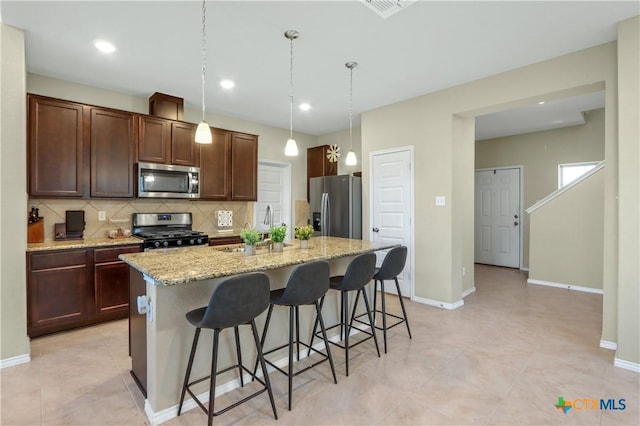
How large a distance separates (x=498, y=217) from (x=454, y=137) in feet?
12.1

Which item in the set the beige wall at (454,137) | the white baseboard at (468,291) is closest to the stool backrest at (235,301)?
the beige wall at (454,137)

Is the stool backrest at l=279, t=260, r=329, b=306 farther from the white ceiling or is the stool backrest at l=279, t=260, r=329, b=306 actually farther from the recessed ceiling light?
the recessed ceiling light

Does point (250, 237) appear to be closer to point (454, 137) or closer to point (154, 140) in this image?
point (154, 140)

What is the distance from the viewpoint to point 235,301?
1.79 meters

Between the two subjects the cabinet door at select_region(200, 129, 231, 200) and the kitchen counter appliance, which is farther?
the cabinet door at select_region(200, 129, 231, 200)

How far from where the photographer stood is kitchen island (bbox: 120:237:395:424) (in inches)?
75.9

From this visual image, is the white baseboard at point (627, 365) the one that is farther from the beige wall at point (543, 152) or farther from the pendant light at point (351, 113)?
the beige wall at point (543, 152)

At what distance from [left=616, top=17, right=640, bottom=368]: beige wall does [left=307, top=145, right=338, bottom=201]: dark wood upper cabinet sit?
4067mm

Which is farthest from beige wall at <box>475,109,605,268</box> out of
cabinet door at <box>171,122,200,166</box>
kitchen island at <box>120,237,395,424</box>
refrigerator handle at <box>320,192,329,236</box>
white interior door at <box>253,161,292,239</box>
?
cabinet door at <box>171,122,200,166</box>

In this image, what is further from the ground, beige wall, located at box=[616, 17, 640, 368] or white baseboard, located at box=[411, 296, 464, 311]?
beige wall, located at box=[616, 17, 640, 368]

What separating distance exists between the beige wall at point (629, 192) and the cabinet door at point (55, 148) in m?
5.14

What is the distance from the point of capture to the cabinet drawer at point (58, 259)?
3.05 m

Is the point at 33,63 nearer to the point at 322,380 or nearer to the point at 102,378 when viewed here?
the point at 102,378

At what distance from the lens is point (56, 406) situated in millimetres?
2094
